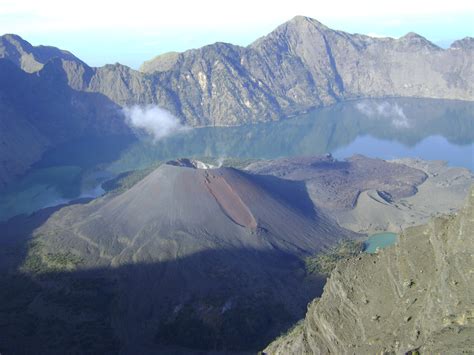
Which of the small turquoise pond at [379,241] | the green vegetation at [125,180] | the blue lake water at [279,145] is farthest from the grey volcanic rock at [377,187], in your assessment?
the green vegetation at [125,180]

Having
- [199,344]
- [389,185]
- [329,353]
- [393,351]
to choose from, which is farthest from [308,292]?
[389,185]

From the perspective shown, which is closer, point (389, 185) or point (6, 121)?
point (389, 185)

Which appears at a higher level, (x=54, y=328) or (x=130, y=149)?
(x=54, y=328)

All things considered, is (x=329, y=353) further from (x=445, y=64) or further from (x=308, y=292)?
(x=445, y=64)

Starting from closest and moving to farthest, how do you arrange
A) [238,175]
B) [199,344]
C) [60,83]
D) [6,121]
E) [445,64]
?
A: 1. [199,344]
2. [238,175]
3. [6,121]
4. [60,83]
5. [445,64]

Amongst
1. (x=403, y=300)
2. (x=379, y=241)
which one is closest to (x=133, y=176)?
(x=379, y=241)

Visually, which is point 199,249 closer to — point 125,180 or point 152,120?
point 125,180

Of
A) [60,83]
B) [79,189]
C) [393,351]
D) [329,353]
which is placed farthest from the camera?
[60,83]
